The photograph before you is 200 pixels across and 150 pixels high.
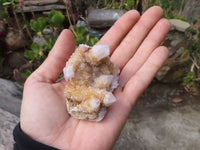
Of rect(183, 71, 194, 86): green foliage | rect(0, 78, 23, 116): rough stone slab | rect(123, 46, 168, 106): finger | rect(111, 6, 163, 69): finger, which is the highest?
rect(111, 6, 163, 69): finger

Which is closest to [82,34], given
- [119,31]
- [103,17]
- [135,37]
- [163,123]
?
[103,17]

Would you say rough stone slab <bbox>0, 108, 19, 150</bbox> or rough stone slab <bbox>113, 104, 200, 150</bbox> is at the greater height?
rough stone slab <bbox>0, 108, 19, 150</bbox>

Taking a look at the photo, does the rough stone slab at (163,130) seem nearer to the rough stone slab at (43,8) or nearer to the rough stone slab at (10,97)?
the rough stone slab at (10,97)

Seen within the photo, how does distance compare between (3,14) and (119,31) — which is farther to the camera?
(3,14)

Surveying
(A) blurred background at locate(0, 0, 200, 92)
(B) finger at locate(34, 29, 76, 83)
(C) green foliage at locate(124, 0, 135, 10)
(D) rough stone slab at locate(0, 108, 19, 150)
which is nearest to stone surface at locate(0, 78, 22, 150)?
(D) rough stone slab at locate(0, 108, 19, 150)

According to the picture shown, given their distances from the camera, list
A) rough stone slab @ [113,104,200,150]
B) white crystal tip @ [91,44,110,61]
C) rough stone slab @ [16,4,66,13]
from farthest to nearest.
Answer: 1. rough stone slab @ [16,4,66,13]
2. rough stone slab @ [113,104,200,150]
3. white crystal tip @ [91,44,110,61]

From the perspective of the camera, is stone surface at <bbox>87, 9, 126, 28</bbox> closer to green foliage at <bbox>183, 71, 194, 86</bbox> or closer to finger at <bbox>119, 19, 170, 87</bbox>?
finger at <bbox>119, 19, 170, 87</bbox>

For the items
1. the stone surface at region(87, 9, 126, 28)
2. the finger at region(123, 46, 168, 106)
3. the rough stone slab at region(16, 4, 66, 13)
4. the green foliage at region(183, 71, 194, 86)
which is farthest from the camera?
the rough stone slab at region(16, 4, 66, 13)

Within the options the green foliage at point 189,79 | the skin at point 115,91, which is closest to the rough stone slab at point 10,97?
the skin at point 115,91

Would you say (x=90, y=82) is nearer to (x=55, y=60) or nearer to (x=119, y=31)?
(x=55, y=60)
